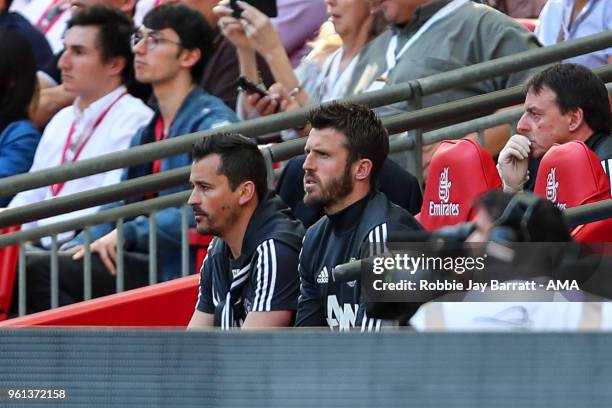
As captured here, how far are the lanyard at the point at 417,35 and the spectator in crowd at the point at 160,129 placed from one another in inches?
33.1

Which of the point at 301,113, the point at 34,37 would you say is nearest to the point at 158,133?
the point at 301,113

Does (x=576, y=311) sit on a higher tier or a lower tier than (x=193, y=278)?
lower

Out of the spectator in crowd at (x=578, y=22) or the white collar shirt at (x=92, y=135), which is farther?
the white collar shirt at (x=92, y=135)

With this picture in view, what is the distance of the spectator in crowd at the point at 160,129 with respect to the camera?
8.22 meters

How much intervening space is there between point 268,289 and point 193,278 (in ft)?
4.27

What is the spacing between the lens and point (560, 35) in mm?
8570

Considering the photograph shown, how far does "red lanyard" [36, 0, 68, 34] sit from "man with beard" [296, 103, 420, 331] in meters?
4.10

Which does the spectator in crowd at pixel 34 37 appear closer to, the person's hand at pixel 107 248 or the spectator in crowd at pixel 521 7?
the person's hand at pixel 107 248

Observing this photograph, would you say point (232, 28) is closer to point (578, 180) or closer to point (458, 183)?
point (458, 183)

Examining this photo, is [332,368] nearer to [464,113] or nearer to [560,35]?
[464,113]

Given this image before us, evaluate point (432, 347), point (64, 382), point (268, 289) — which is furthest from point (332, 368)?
point (268, 289)

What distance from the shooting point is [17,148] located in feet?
31.1

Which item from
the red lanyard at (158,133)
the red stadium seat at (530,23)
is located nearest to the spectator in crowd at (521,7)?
the red stadium seat at (530,23)

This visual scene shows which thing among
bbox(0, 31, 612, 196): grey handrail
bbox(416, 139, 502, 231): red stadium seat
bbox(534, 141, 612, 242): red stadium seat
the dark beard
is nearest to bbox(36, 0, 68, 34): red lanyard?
bbox(0, 31, 612, 196): grey handrail
